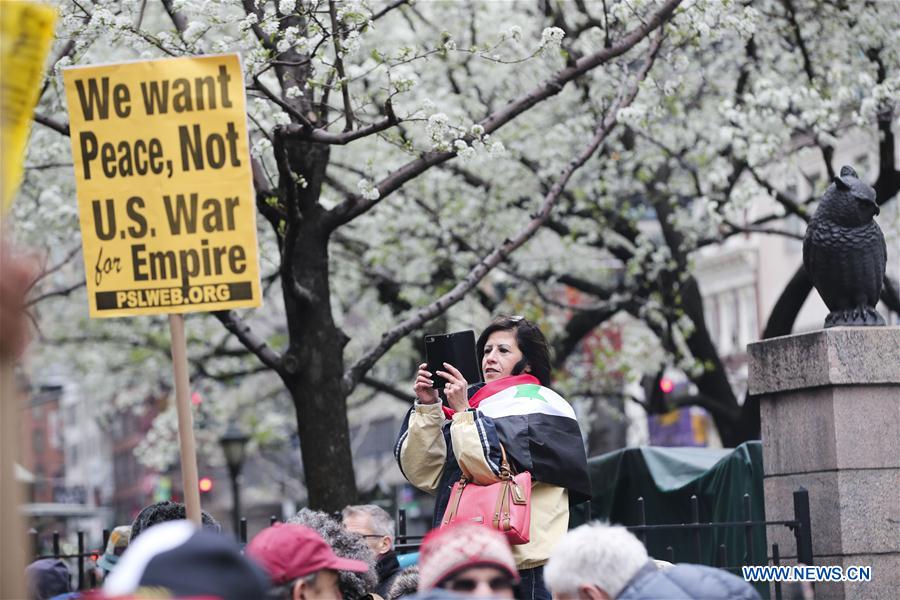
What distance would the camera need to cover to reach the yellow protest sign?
6762 mm

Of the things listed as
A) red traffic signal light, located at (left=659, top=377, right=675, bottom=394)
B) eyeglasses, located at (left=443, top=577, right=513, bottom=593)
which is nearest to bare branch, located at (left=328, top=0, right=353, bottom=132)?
eyeglasses, located at (left=443, top=577, right=513, bottom=593)

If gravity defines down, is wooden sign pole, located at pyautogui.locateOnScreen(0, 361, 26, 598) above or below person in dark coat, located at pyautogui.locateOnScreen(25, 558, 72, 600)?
above

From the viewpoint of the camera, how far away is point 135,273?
6.82 metres

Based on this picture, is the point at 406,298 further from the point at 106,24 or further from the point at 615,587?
the point at 615,587

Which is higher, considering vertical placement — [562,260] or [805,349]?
[562,260]

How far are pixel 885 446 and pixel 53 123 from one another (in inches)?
246

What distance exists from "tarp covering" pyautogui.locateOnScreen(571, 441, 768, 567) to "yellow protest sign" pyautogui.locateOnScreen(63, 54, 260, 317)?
529 centimetres

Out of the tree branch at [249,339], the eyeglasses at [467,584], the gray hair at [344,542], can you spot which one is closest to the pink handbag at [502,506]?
the gray hair at [344,542]

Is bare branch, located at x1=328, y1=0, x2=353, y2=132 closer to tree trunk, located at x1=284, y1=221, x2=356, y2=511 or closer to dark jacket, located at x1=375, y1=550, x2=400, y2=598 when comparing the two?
tree trunk, located at x1=284, y1=221, x2=356, y2=511

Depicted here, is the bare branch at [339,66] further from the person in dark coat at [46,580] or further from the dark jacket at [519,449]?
the person in dark coat at [46,580]

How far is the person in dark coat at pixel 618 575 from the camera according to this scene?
5.45 m

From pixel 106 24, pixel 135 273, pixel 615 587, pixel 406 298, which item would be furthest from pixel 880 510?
pixel 406 298

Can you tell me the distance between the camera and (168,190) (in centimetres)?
678

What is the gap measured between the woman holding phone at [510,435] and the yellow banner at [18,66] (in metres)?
3.33
